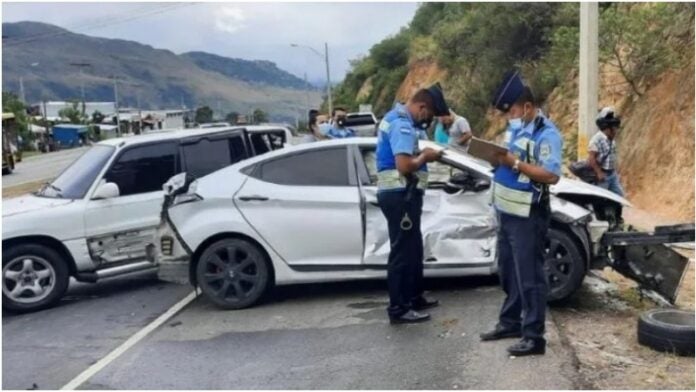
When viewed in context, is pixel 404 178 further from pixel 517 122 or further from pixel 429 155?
pixel 517 122

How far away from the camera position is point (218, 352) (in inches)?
241

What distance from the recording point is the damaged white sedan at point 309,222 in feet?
23.4

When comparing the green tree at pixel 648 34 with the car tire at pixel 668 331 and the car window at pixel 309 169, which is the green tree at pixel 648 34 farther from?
the car tire at pixel 668 331

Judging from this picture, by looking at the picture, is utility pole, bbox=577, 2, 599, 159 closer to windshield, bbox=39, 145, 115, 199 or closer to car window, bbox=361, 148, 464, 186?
car window, bbox=361, 148, 464, 186

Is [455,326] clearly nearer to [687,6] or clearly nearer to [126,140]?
[126,140]

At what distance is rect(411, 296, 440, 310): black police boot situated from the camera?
6.72 meters

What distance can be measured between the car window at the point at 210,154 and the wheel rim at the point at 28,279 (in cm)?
170

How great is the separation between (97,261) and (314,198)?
232 centimetres

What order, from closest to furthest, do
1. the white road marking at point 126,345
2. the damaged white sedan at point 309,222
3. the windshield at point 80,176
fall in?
the white road marking at point 126,345, the damaged white sedan at point 309,222, the windshield at point 80,176

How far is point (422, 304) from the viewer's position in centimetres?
679

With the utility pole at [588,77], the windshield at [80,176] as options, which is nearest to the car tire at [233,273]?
the windshield at [80,176]

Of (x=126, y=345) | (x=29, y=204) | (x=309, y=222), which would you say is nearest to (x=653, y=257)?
(x=309, y=222)

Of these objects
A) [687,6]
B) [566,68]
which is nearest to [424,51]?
[566,68]

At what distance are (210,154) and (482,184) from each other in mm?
3115
